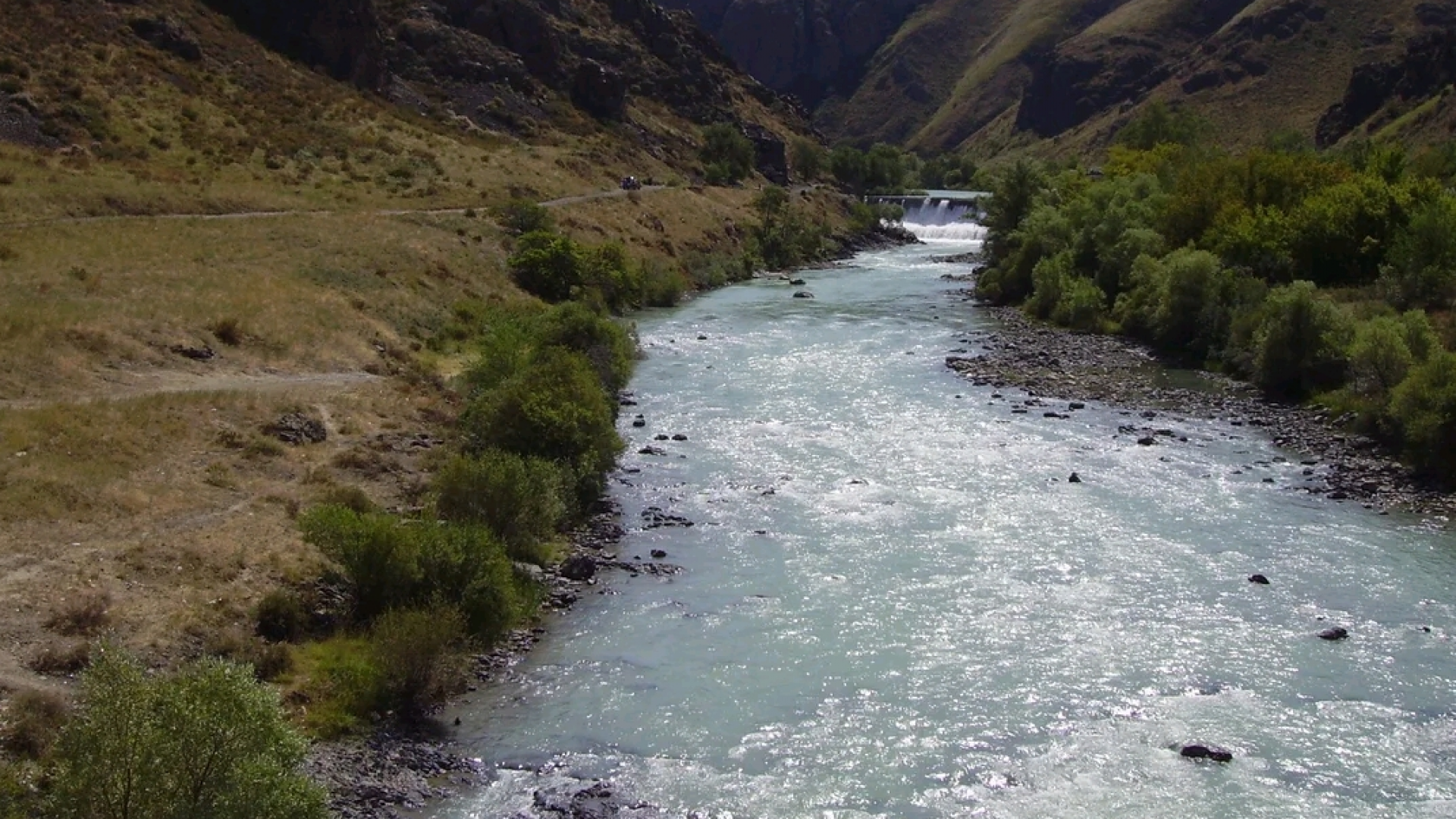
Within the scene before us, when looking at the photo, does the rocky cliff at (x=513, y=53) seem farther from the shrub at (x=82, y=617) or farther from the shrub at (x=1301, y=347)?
the shrub at (x=82, y=617)

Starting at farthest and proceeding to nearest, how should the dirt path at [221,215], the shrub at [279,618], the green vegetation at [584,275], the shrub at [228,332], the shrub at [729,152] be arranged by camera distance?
the shrub at [729,152], the green vegetation at [584,275], the dirt path at [221,215], the shrub at [228,332], the shrub at [279,618]

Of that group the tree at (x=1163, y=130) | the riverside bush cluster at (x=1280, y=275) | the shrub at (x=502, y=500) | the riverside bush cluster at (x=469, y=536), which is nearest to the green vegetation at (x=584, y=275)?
the riverside bush cluster at (x=1280, y=275)

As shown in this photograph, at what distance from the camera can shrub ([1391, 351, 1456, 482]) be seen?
31.5m

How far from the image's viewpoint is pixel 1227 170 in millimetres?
62750

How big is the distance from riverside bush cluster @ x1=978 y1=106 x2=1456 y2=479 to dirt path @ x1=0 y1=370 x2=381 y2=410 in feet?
94.4

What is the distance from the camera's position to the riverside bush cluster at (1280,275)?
37.5 m

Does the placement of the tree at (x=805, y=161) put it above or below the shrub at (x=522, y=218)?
above

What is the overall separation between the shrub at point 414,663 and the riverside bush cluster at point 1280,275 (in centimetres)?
2515

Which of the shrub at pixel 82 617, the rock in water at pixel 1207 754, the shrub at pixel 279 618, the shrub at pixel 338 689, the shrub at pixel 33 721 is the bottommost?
the rock in water at pixel 1207 754

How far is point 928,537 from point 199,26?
252ft

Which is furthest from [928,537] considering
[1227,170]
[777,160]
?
[777,160]

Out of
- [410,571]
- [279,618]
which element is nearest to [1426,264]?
[410,571]

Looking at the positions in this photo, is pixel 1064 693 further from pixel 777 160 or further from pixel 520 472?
pixel 777 160

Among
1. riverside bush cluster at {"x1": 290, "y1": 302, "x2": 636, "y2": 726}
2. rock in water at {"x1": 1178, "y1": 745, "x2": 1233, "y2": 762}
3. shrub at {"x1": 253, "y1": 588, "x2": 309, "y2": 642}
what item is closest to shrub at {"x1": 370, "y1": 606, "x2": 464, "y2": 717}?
A: riverside bush cluster at {"x1": 290, "y1": 302, "x2": 636, "y2": 726}
